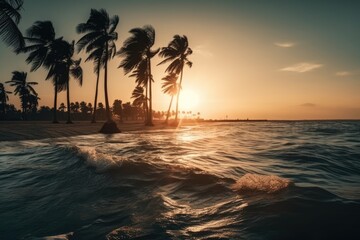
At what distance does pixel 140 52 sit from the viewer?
2658cm

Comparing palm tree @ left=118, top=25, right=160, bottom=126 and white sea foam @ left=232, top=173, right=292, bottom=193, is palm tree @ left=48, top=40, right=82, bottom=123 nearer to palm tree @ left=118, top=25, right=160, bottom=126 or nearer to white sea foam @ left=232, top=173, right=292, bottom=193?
palm tree @ left=118, top=25, right=160, bottom=126

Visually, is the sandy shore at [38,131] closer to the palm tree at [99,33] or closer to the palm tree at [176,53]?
the palm tree at [99,33]

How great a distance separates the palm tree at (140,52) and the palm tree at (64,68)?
702 cm

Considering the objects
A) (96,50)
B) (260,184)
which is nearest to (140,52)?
(96,50)

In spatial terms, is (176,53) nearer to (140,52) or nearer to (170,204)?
(140,52)

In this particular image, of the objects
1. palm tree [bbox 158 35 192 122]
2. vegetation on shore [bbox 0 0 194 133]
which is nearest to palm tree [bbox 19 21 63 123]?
vegetation on shore [bbox 0 0 194 133]

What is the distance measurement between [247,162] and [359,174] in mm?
2076

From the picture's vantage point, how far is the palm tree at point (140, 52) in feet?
82.7

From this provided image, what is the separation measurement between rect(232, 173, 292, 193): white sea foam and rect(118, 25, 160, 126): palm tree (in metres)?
23.2

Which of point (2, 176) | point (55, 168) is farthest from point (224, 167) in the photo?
point (2, 176)

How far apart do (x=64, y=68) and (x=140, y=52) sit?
8837 millimetres

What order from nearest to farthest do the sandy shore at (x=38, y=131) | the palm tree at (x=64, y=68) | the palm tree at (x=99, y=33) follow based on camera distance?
the sandy shore at (x=38, y=131)
the palm tree at (x=99, y=33)
the palm tree at (x=64, y=68)

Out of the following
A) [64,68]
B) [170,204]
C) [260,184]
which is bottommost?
[170,204]

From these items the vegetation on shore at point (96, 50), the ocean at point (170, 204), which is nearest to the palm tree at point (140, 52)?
the vegetation on shore at point (96, 50)
